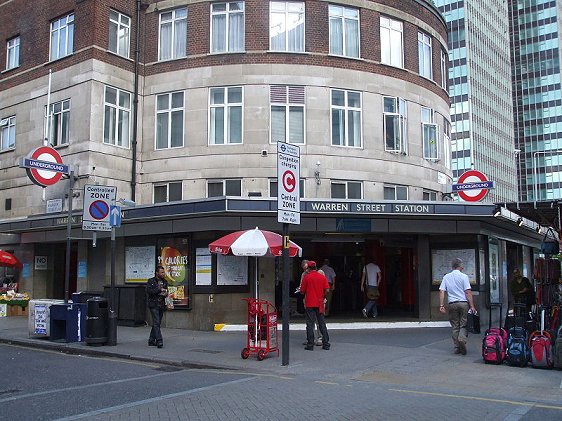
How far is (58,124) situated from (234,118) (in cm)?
644

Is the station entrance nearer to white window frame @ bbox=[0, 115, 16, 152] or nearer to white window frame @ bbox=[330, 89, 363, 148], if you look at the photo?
white window frame @ bbox=[330, 89, 363, 148]

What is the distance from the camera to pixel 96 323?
13484mm

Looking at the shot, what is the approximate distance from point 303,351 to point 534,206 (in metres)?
5.90

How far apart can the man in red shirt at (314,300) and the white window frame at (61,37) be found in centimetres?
1335

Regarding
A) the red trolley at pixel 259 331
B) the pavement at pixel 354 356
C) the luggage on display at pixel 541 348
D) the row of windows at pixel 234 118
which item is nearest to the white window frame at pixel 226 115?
the row of windows at pixel 234 118

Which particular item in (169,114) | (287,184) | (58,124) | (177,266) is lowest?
(177,266)

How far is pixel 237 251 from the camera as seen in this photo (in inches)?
548

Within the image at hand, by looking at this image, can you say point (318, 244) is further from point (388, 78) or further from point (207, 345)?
point (207, 345)

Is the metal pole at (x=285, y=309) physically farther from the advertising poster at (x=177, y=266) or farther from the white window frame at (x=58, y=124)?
the white window frame at (x=58, y=124)

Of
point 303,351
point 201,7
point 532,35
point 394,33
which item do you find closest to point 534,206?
point 303,351

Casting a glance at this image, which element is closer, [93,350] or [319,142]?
[93,350]

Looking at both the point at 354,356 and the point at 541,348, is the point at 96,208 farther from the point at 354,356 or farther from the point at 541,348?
the point at 541,348

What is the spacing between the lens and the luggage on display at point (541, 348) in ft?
35.3

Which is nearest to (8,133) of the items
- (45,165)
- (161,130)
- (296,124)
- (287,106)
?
(161,130)
